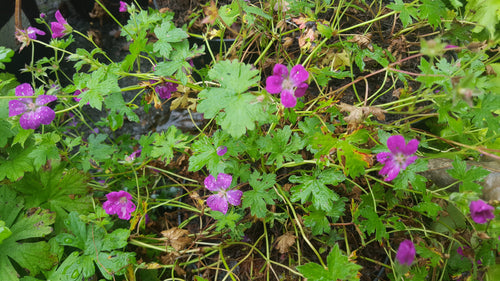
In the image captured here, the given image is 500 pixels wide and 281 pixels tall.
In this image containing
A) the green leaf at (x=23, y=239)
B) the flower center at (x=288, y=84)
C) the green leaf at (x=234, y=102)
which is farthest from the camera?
the green leaf at (x=23, y=239)

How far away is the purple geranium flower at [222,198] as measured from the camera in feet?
4.27

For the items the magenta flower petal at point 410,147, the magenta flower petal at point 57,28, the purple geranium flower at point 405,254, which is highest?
the magenta flower petal at point 57,28

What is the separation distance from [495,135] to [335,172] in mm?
562

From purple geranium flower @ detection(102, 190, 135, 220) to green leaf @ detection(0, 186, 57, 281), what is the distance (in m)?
0.26

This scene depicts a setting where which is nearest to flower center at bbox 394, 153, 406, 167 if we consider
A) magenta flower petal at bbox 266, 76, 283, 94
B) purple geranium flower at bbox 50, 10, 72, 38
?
magenta flower petal at bbox 266, 76, 283, 94

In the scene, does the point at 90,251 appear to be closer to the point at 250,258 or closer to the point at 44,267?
the point at 44,267

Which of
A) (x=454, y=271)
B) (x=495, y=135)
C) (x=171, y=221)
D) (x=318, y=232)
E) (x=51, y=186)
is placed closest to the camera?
(x=495, y=135)

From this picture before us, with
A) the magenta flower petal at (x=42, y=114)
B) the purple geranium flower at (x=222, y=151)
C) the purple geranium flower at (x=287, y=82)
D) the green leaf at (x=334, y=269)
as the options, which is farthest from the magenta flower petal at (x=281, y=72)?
the magenta flower petal at (x=42, y=114)

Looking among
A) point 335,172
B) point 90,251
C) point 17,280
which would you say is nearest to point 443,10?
point 335,172

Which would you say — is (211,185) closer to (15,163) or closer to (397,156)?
(397,156)

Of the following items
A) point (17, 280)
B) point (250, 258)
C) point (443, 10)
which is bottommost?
point (250, 258)

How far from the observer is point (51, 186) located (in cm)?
156

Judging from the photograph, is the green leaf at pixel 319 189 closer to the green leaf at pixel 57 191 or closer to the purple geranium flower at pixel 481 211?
the purple geranium flower at pixel 481 211

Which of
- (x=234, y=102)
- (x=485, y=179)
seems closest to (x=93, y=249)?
(x=234, y=102)
